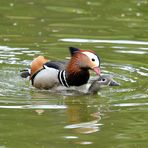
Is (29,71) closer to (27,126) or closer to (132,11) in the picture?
(27,126)

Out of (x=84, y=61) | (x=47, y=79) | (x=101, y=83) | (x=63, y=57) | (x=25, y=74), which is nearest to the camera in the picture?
(x=84, y=61)

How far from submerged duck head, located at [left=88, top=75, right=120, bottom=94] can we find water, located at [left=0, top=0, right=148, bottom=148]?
97mm

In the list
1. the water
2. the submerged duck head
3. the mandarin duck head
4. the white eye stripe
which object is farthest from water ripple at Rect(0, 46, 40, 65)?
the white eye stripe

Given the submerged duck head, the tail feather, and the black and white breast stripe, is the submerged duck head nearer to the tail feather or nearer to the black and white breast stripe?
the black and white breast stripe

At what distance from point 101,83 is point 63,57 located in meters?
2.20

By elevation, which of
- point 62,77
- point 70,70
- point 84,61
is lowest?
point 62,77

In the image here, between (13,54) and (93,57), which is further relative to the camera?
(13,54)

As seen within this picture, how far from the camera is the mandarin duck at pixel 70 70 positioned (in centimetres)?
1196

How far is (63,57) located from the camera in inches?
561

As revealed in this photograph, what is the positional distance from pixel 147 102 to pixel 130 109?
47 centimetres

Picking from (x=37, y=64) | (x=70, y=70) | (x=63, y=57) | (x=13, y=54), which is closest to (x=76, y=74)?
(x=70, y=70)

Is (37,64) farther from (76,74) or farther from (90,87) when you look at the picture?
(90,87)

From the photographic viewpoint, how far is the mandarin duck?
39.2 ft

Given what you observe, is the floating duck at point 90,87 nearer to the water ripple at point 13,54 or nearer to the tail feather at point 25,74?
the tail feather at point 25,74
